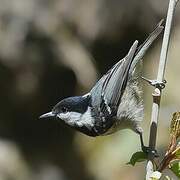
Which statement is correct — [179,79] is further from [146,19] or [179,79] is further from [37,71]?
[37,71]

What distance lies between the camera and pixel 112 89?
13.7ft

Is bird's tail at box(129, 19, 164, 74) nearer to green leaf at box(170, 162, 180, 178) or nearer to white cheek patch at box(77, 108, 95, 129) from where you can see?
white cheek patch at box(77, 108, 95, 129)

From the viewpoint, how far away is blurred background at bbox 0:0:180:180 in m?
7.88

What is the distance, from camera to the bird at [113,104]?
404 cm

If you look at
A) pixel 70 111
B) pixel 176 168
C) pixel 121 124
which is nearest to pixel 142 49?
pixel 121 124

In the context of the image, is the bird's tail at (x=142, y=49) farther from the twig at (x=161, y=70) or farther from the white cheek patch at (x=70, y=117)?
the twig at (x=161, y=70)

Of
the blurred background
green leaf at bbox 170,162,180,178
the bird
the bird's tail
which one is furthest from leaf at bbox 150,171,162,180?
the blurred background

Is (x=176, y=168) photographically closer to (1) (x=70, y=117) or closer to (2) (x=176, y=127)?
(2) (x=176, y=127)

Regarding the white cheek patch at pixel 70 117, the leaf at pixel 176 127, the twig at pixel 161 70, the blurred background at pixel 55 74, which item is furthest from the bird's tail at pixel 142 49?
the blurred background at pixel 55 74

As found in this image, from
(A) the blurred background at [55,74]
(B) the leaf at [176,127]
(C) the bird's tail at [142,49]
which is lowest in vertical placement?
(A) the blurred background at [55,74]

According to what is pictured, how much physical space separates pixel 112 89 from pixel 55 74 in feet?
13.2

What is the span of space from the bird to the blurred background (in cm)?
341

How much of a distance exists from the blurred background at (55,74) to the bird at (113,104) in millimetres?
3408

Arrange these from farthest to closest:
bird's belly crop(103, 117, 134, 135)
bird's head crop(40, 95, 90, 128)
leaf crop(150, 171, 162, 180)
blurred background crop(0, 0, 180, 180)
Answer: blurred background crop(0, 0, 180, 180)
bird's belly crop(103, 117, 134, 135)
bird's head crop(40, 95, 90, 128)
leaf crop(150, 171, 162, 180)
